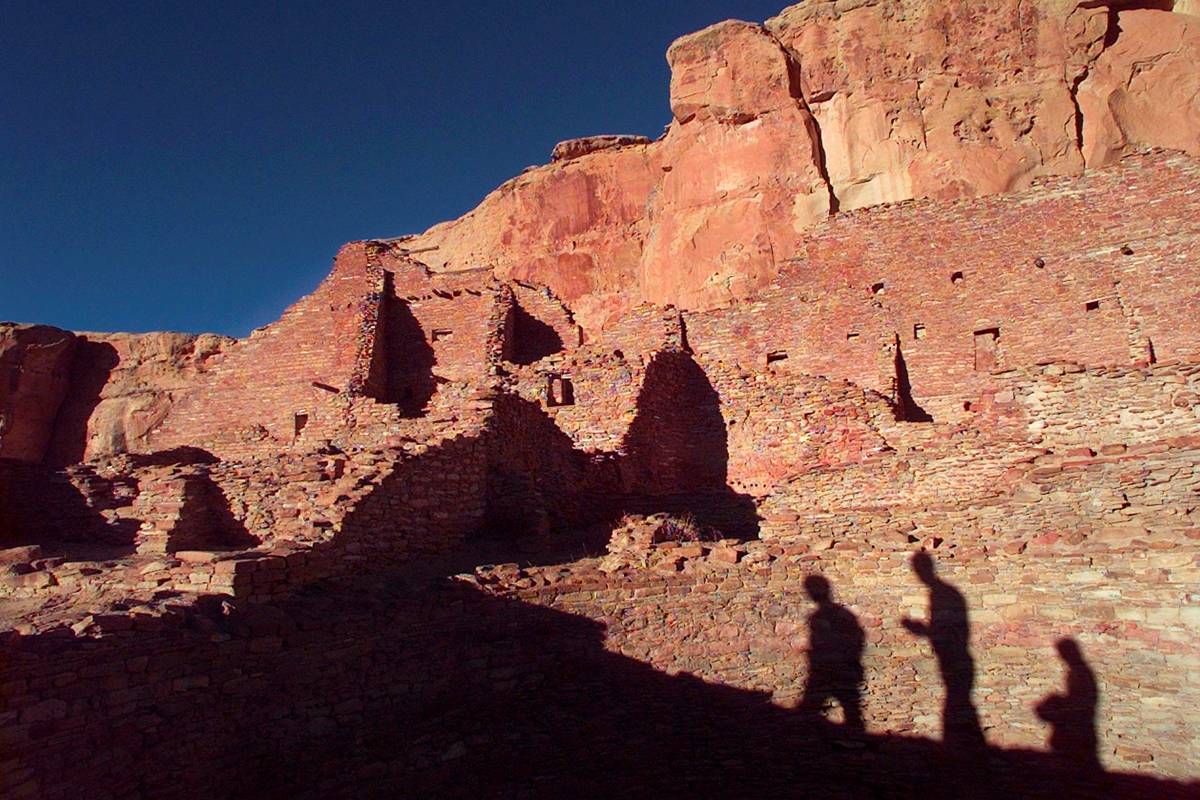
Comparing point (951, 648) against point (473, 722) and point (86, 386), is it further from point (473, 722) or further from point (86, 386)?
point (86, 386)

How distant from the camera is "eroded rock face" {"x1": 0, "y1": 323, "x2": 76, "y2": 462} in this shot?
22531 millimetres

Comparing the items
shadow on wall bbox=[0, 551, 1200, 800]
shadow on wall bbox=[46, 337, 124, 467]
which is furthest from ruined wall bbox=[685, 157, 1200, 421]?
shadow on wall bbox=[46, 337, 124, 467]

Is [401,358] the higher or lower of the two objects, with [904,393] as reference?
higher

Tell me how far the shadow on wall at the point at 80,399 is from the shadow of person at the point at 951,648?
22296 mm

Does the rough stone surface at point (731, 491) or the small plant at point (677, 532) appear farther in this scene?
the small plant at point (677, 532)

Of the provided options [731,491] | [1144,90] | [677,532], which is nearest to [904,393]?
[731,491]

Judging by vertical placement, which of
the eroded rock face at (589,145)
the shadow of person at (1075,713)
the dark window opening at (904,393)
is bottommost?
the shadow of person at (1075,713)

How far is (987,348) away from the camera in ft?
51.9

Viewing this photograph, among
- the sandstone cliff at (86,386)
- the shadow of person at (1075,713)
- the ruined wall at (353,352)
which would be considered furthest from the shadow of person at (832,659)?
the sandstone cliff at (86,386)

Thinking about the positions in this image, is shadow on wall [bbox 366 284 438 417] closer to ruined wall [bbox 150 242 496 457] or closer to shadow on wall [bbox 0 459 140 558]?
ruined wall [bbox 150 242 496 457]

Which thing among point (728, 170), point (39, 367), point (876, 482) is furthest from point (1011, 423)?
point (39, 367)

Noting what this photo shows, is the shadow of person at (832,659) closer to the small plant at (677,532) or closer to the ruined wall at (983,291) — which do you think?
the small plant at (677,532)

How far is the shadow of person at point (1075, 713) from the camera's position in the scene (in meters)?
7.07

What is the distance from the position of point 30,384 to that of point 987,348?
925 inches
